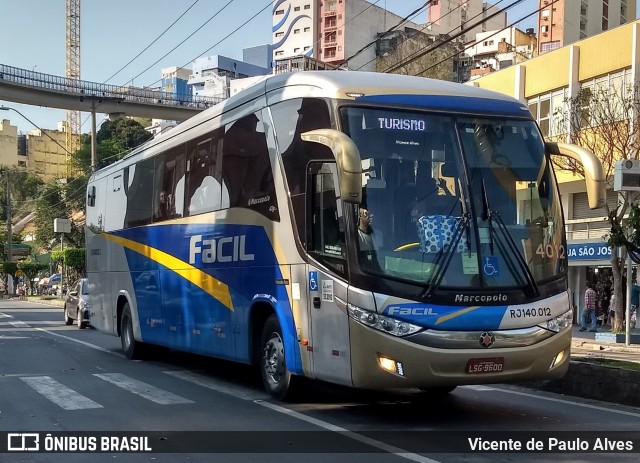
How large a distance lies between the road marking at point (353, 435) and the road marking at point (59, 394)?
2.17 m

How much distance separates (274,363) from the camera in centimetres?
988

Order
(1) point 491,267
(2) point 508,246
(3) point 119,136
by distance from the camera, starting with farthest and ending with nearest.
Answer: (3) point 119,136
(2) point 508,246
(1) point 491,267

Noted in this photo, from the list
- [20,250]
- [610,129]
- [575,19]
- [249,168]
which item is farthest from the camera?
[575,19]

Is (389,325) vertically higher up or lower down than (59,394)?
higher up

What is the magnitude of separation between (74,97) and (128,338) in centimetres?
4230

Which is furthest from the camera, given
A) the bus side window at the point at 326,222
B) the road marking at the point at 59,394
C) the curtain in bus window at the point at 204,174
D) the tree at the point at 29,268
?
the tree at the point at 29,268

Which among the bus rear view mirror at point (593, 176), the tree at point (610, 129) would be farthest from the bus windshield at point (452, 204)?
the tree at point (610, 129)

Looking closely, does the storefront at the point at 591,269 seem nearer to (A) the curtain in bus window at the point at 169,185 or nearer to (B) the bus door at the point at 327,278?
(A) the curtain in bus window at the point at 169,185

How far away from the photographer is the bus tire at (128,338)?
15484 mm

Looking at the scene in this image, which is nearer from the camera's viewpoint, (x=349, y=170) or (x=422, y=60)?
(x=349, y=170)

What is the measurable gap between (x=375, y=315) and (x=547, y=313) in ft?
6.17

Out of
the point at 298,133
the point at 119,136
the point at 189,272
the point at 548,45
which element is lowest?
the point at 189,272

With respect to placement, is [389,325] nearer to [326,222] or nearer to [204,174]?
[326,222]

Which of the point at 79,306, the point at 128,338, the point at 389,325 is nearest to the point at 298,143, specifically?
the point at 389,325
